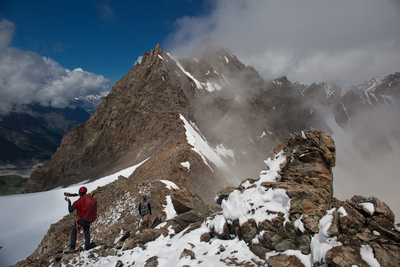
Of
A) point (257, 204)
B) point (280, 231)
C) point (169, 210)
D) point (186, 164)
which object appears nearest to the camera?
point (280, 231)

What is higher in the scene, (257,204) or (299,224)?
(257,204)

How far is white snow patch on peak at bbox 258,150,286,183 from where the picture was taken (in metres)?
11.0

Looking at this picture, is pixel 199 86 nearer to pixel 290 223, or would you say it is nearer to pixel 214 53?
pixel 214 53

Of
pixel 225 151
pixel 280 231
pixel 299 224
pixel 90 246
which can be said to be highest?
pixel 225 151

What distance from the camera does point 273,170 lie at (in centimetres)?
1178

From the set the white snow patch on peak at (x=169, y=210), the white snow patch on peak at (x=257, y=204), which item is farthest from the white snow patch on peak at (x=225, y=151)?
the white snow patch on peak at (x=257, y=204)

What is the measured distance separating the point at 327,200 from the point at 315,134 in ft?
18.2

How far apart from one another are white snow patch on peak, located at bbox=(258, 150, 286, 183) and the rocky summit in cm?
5

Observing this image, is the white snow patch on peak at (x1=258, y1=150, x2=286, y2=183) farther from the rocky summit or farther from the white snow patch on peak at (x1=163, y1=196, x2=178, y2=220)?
the white snow patch on peak at (x1=163, y1=196, x2=178, y2=220)

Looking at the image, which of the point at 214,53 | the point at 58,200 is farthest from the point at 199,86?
the point at 58,200

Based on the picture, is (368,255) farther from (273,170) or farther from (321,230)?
(273,170)

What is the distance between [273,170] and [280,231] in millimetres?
4728

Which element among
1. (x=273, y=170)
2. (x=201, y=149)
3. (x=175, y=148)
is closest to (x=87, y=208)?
(x=273, y=170)

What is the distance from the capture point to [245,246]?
7.94 meters
